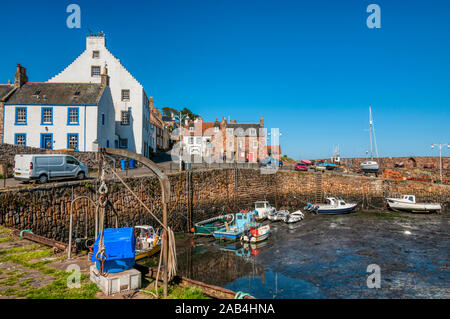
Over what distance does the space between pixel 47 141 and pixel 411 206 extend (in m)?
43.5

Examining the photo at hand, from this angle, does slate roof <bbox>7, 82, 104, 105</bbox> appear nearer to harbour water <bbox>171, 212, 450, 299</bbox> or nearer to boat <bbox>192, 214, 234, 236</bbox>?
boat <bbox>192, 214, 234, 236</bbox>

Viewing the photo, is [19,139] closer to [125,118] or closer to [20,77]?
[20,77]

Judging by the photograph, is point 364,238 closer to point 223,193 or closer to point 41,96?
point 223,193

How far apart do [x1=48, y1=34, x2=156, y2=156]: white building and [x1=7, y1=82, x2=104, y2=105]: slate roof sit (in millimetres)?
4531

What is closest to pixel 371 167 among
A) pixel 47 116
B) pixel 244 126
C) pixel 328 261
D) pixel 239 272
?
pixel 244 126

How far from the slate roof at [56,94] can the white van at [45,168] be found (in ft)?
42.5

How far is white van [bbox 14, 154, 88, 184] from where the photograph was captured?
58.7 feet

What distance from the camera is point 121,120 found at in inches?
1501

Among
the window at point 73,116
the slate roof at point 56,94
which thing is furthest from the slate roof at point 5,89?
the window at point 73,116

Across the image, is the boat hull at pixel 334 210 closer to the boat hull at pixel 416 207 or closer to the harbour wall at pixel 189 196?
the harbour wall at pixel 189 196

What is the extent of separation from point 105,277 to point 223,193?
1026 inches

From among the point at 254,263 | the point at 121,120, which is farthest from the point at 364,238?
the point at 121,120

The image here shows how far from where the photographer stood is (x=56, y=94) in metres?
31.8

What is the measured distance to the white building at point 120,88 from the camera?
3772cm
